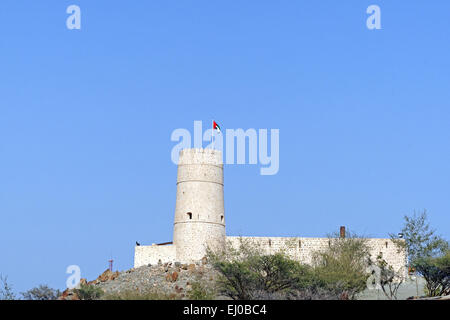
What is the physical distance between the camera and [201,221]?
149ft

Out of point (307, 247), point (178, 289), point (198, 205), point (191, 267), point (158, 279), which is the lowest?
point (178, 289)

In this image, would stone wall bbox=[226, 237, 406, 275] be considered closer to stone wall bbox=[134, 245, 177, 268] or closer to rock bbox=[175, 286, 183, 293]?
stone wall bbox=[134, 245, 177, 268]

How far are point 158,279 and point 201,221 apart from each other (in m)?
3.95

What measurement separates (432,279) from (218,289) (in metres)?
11.5

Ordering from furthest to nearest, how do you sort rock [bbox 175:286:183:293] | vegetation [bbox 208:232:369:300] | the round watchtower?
the round watchtower < rock [bbox 175:286:183:293] < vegetation [bbox 208:232:369:300]

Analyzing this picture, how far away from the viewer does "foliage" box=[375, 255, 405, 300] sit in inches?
1620

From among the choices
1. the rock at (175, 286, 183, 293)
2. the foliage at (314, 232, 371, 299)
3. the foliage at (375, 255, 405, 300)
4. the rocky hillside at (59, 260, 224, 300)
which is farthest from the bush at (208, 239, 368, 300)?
the rock at (175, 286, 183, 293)

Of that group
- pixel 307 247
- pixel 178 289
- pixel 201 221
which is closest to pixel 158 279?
pixel 178 289

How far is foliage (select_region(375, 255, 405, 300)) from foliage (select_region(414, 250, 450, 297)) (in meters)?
1.33

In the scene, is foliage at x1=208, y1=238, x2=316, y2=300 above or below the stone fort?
below

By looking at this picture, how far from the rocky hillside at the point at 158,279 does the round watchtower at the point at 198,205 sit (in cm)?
119

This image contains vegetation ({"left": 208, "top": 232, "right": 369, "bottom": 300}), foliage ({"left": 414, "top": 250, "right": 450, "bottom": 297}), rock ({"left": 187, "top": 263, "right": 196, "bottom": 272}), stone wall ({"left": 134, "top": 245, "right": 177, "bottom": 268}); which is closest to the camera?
vegetation ({"left": 208, "top": 232, "right": 369, "bottom": 300})

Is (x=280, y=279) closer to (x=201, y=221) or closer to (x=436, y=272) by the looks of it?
(x=201, y=221)
